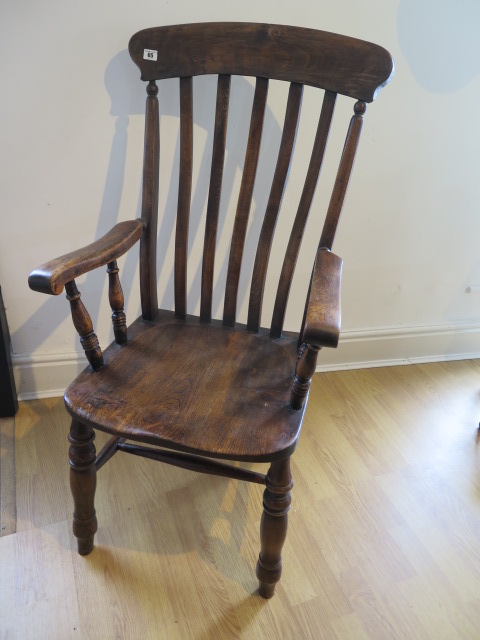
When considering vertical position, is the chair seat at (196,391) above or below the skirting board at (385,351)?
above

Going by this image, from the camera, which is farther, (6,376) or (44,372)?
(44,372)

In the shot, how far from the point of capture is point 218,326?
1106mm

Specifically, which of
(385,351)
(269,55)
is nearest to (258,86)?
(269,55)

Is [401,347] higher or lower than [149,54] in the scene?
lower

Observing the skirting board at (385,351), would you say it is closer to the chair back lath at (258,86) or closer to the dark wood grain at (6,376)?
the dark wood grain at (6,376)

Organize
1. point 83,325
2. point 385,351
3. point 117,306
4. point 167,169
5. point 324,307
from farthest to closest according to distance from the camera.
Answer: point 385,351 < point 167,169 < point 117,306 < point 83,325 < point 324,307

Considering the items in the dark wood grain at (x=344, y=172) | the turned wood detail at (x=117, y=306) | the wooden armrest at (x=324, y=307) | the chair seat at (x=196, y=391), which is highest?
the dark wood grain at (x=344, y=172)

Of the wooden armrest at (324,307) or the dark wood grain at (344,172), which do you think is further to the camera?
the dark wood grain at (344,172)

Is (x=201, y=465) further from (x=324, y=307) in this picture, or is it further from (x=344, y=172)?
(x=344, y=172)

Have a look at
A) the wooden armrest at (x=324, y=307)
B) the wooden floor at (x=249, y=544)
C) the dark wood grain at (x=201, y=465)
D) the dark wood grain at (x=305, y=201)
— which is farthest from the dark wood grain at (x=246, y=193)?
the wooden floor at (x=249, y=544)

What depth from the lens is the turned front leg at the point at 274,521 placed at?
845 millimetres

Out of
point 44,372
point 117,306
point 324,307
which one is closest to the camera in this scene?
point 324,307

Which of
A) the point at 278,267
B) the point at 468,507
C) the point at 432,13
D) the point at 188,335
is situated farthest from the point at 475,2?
the point at 468,507

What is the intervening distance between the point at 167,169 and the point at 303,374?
676 millimetres
